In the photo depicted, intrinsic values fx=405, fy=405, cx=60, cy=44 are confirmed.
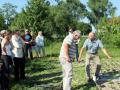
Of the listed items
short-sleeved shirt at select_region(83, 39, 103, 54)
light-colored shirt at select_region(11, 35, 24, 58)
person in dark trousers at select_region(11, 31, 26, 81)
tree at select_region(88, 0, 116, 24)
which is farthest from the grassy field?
tree at select_region(88, 0, 116, 24)

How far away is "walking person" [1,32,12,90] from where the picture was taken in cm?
1119

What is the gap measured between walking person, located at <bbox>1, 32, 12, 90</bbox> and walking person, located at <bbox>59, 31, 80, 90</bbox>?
167cm

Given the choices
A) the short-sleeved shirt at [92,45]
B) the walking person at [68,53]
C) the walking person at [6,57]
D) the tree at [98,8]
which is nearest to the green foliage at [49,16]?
the tree at [98,8]

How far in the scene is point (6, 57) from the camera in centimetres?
1218

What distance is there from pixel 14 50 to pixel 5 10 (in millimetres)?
81191

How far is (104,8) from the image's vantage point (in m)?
95.1

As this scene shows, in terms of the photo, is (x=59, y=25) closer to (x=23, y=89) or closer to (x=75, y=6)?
(x=75, y=6)

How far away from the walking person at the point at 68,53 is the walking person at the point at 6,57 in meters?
1.67

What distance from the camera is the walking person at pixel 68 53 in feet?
34.3

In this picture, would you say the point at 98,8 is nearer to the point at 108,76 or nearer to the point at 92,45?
the point at 108,76

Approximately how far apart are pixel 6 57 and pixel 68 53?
7.98ft

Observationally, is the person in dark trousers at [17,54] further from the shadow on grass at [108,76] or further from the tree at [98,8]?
the tree at [98,8]

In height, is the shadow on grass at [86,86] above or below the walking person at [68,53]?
below

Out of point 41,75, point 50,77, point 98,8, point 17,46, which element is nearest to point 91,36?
point 17,46
